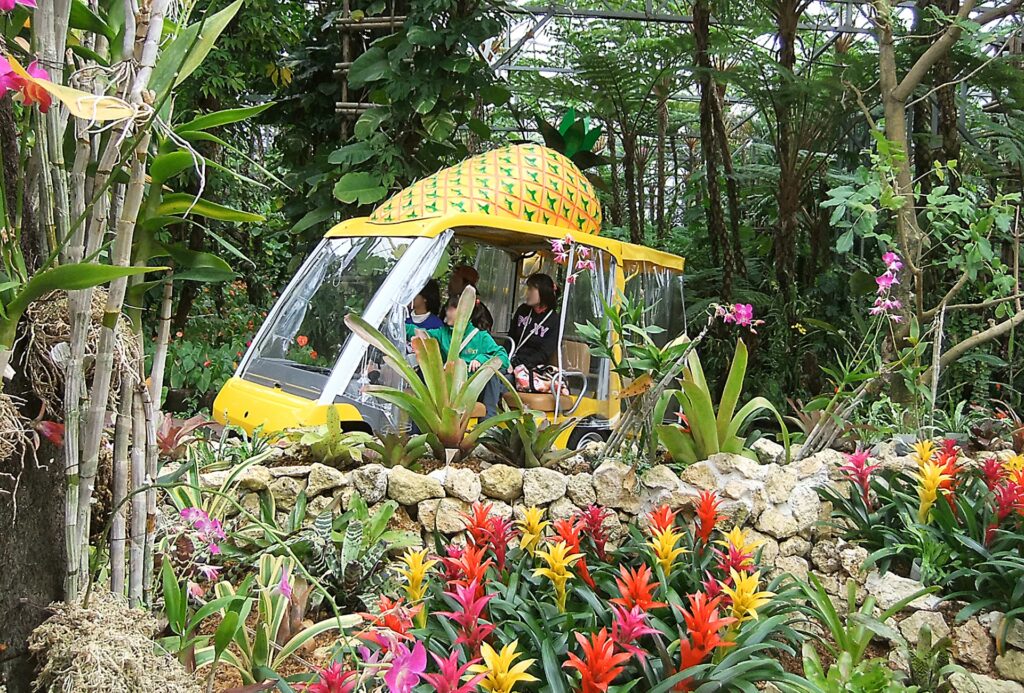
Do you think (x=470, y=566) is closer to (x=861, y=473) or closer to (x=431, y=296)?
(x=861, y=473)

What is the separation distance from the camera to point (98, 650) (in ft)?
4.83

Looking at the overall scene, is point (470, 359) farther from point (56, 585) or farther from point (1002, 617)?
point (56, 585)

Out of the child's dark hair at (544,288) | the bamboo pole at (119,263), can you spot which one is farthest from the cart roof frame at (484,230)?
the bamboo pole at (119,263)

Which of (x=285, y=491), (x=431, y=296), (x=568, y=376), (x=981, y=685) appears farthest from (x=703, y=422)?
(x=431, y=296)

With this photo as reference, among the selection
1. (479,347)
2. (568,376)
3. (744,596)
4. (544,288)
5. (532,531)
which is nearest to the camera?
(744,596)

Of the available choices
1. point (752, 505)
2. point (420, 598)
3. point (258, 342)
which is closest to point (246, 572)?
point (420, 598)

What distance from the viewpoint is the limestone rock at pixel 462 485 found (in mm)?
3041

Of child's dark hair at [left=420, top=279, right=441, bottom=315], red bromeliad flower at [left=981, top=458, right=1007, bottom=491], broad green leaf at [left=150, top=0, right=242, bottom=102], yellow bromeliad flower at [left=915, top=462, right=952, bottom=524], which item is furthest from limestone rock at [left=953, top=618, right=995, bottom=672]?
child's dark hair at [left=420, top=279, right=441, bottom=315]

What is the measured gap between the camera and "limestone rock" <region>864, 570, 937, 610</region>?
2686mm

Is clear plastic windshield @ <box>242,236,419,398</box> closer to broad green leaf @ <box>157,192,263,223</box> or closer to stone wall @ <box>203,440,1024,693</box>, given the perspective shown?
stone wall @ <box>203,440,1024,693</box>

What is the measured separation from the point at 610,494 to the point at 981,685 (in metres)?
1.31

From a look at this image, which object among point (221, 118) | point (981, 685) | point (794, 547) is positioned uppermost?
point (221, 118)

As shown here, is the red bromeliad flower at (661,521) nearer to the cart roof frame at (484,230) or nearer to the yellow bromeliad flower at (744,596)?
the yellow bromeliad flower at (744,596)

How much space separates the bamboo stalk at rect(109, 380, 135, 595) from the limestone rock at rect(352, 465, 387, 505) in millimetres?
1418
